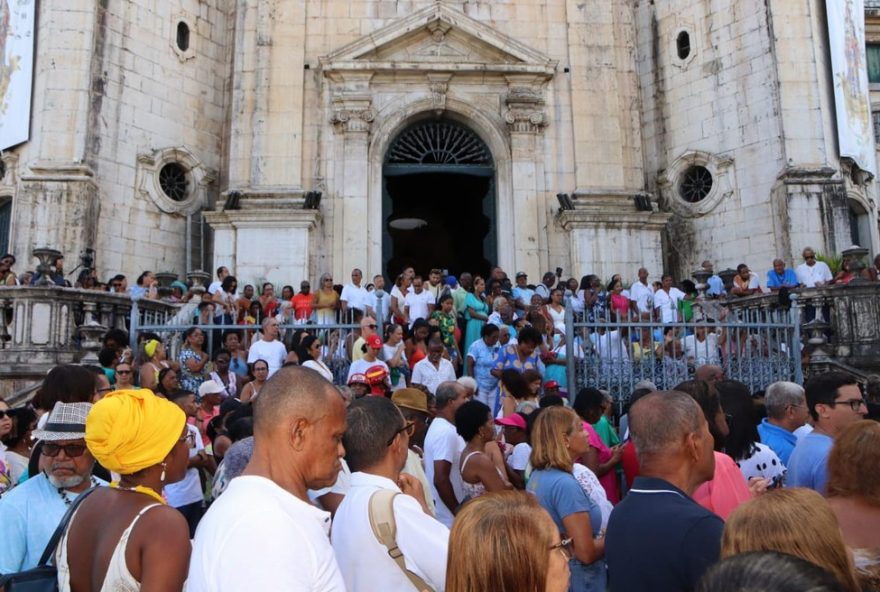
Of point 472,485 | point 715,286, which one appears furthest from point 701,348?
point 472,485

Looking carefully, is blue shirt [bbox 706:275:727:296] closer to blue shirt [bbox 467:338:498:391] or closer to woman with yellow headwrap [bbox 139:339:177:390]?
blue shirt [bbox 467:338:498:391]

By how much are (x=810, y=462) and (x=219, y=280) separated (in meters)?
13.7

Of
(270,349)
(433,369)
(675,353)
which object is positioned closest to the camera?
(433,369)

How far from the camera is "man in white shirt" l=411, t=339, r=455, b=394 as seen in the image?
10805 mm

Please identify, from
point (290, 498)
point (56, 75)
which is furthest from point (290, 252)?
point (290, 498)

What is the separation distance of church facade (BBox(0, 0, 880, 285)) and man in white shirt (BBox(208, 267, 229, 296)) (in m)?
0.90

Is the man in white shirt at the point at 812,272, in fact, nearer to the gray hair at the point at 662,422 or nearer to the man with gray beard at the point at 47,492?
the gray hair at the point at 662,422

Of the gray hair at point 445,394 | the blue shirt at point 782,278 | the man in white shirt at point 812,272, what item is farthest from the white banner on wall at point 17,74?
the man in white shirt at point 812,272

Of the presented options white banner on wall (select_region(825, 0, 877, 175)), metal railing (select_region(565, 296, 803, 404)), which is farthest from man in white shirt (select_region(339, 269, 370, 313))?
white banner on wall (select_region(825, 0, 877, 175))

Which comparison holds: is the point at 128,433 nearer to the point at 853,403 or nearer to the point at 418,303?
the point at 853,403

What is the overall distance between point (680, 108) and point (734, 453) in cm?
1614

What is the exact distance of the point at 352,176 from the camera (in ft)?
Result: 60.5

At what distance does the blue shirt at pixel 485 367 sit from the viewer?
1131cm

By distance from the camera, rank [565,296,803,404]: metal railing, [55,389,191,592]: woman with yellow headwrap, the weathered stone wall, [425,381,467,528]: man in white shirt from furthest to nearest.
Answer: the weathered stone wall < [565,296,803,404]: metal railing < [425,381,467,528]: man in white shirt < [55,389,191,592]: woman with yellow headwrap
